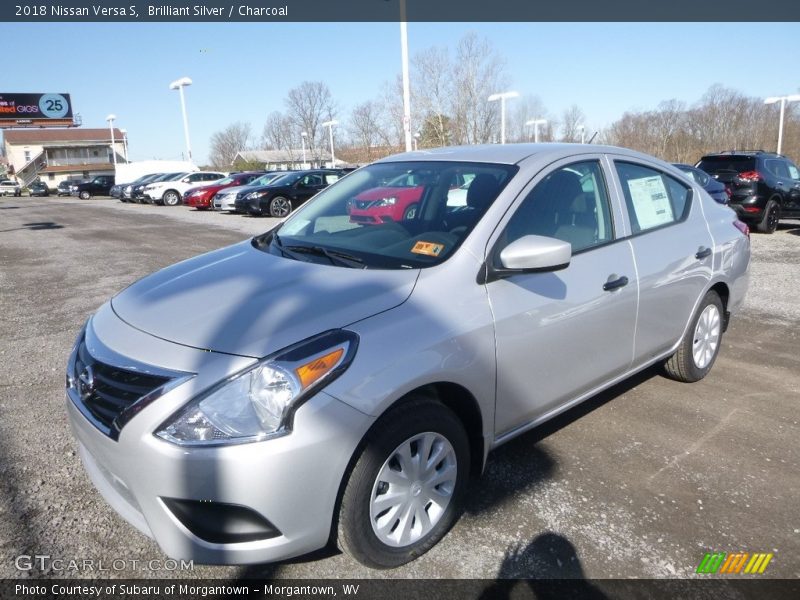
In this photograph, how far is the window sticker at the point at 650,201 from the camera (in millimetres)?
3713

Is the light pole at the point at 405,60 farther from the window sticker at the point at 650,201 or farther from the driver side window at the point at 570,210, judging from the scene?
the driver side window at the point at 570,210

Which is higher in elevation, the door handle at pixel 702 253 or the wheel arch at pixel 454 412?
the door handle at pixel 702 253

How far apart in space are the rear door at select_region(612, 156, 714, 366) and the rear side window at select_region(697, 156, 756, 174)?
993cm

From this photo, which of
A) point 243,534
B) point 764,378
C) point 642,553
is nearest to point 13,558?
point 243,534

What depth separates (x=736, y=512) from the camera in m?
2.86

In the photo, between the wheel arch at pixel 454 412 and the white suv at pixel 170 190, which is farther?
the white suv at pixel 170 190

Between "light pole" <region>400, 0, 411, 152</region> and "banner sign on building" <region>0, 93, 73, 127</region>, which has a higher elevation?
"banner sign on building" <region>0, 93, 73, 127</region>

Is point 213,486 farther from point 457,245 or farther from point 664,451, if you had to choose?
point 664,451

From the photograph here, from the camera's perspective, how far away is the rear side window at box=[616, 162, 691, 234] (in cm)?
367

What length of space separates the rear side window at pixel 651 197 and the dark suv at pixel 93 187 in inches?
1698

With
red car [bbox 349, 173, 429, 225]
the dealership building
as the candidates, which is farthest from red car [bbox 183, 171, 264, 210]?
the dealership building

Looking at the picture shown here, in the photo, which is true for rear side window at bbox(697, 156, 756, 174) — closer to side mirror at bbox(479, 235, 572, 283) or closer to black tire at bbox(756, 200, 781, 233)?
black tire at bbox(756, 200, 781, 233)

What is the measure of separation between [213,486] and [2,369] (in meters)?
3.81

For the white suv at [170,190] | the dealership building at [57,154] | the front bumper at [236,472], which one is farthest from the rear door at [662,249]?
the dealership building at [57,154]
